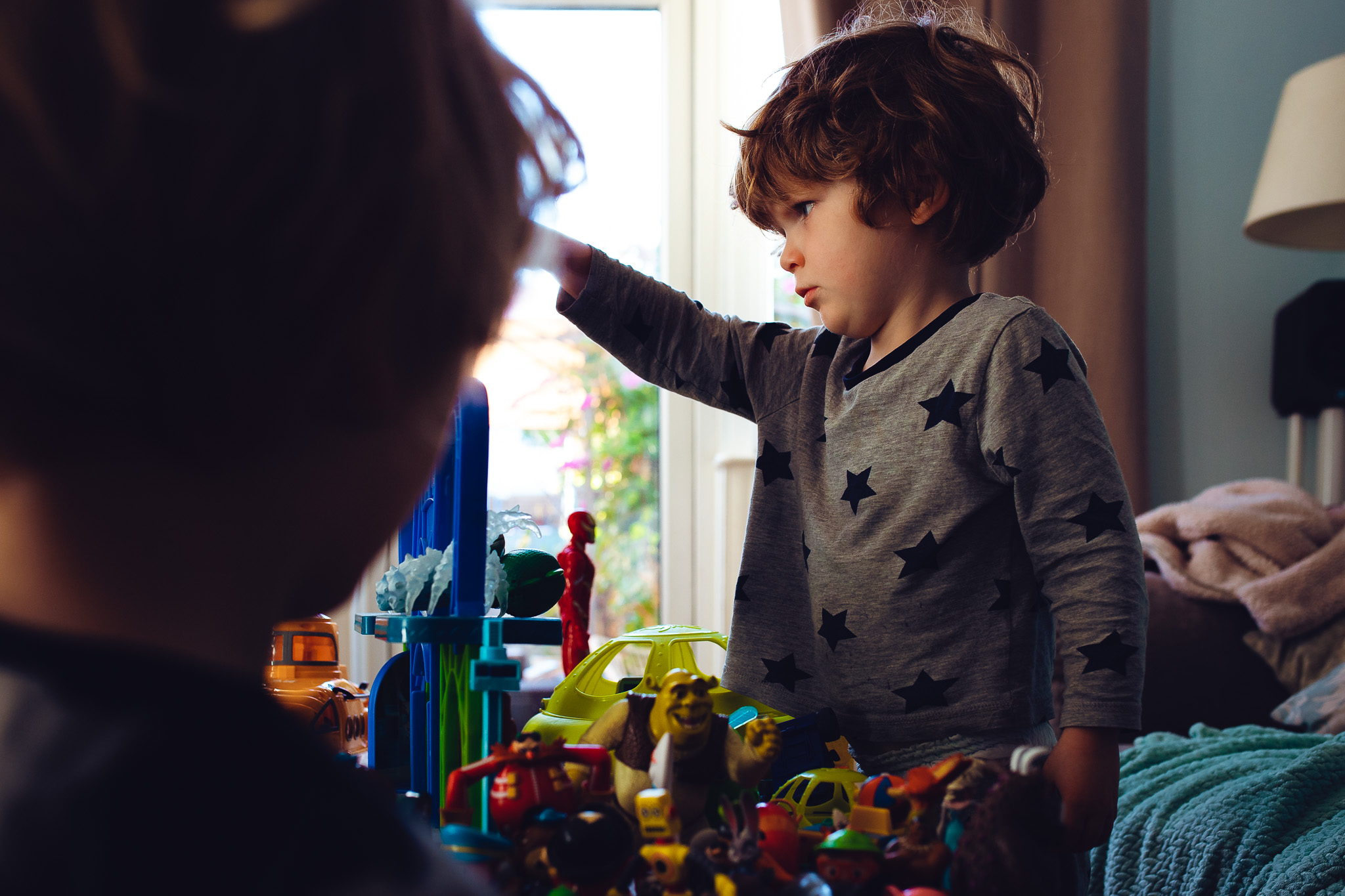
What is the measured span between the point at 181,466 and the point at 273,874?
0.11 m

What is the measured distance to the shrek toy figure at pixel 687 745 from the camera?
17.8 inches

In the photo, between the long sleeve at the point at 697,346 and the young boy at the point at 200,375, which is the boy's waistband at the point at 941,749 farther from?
→ the young boy at the point at 200,375

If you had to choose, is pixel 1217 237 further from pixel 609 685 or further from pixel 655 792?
pixel 655 792

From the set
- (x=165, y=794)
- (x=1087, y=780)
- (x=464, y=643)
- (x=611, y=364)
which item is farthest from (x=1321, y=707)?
(x=611, y=364)

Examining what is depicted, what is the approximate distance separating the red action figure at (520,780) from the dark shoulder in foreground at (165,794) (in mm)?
211

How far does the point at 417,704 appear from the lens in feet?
1.92

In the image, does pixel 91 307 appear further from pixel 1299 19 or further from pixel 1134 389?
pixel 1299 19

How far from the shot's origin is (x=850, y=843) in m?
0.43

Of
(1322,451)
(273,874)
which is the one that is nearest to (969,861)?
(273,874)

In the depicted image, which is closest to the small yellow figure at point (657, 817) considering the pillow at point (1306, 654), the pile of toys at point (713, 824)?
the pile of toys at point (713, 824)

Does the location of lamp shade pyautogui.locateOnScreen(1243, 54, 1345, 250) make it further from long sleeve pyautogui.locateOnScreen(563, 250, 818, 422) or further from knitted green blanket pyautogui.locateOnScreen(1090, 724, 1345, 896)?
long sleeve pyautogui.locateOnScreen(563, 250, 818, 422)

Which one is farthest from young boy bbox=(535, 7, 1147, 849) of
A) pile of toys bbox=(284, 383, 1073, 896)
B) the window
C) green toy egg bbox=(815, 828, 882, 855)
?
the window

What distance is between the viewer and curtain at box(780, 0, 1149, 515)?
1904mm

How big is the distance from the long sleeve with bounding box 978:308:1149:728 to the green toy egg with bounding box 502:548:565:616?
0.33 m
